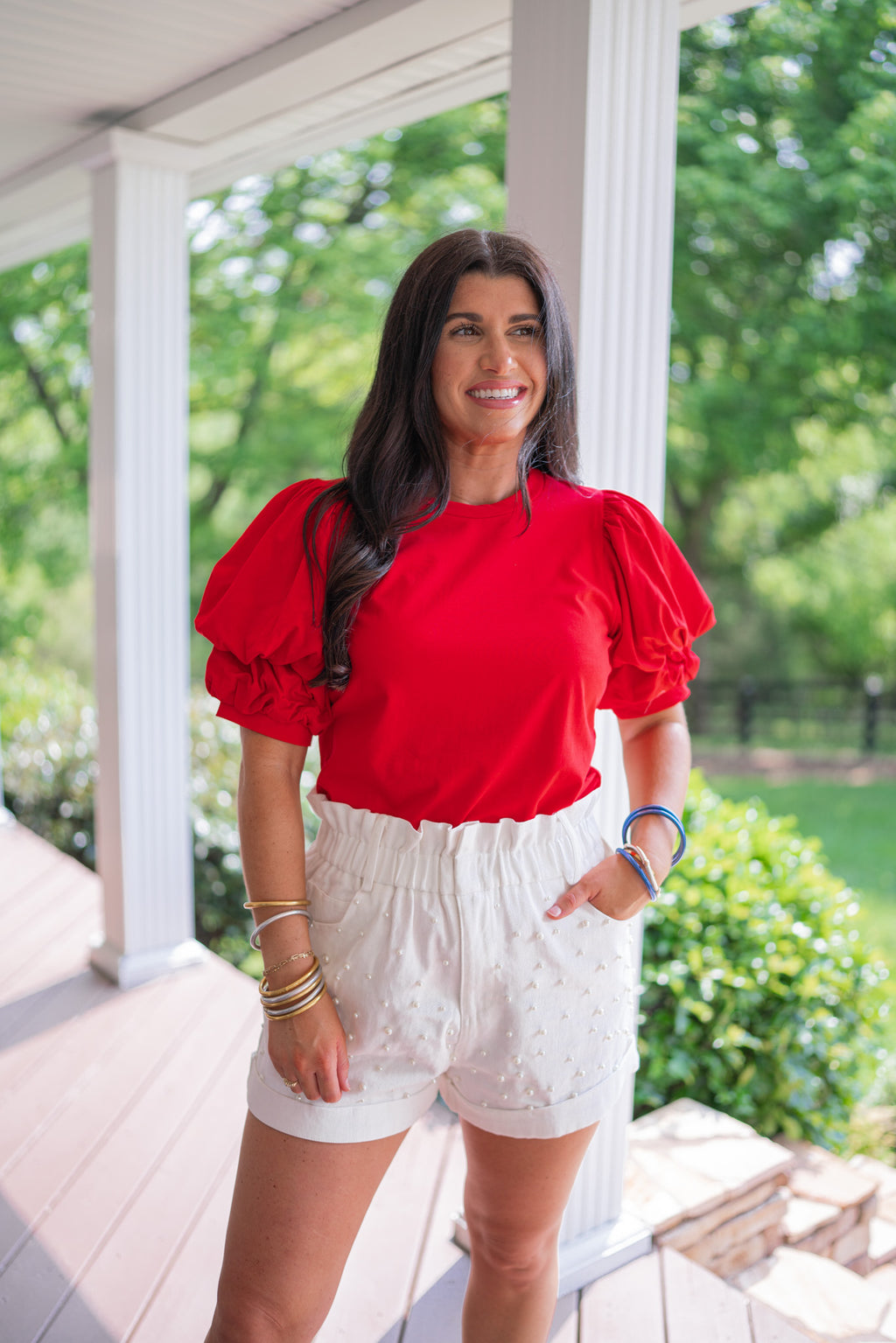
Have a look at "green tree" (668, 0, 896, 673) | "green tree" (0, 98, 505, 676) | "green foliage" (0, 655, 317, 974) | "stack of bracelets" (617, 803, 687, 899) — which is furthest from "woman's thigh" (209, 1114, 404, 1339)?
"green tree" (0, 98, 505, 676)

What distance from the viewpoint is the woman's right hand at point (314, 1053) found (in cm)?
131

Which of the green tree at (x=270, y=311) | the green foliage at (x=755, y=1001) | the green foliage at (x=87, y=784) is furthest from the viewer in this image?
the green tree at (x=270, y=311)

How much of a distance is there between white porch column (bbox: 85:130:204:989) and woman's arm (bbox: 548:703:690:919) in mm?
2145

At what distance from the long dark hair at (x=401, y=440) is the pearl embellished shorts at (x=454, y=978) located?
25 centimetres

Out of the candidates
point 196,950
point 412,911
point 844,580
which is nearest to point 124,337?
point 196,950

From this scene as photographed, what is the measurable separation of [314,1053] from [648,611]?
0.70 meters

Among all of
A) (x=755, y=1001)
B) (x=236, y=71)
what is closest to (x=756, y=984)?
(x=755, y=1001)

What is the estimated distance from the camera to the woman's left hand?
1.39 meters

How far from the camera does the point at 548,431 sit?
147 cm

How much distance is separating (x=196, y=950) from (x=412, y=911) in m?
2.50

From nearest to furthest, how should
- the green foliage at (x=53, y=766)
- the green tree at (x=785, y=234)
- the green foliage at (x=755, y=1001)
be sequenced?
the green foliage at (x=755, y=1001) < the green foliage at (x=53, y=766) < the green tree at (x=785, y=234)

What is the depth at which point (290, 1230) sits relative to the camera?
1.30 meters

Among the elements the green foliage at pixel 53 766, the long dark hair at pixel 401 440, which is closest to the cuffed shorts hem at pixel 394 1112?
the long dark hair at pixel 401 440

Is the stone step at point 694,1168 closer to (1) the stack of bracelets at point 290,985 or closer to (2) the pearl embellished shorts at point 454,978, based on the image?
(2) the pearl embellished shorts at point 454,978
